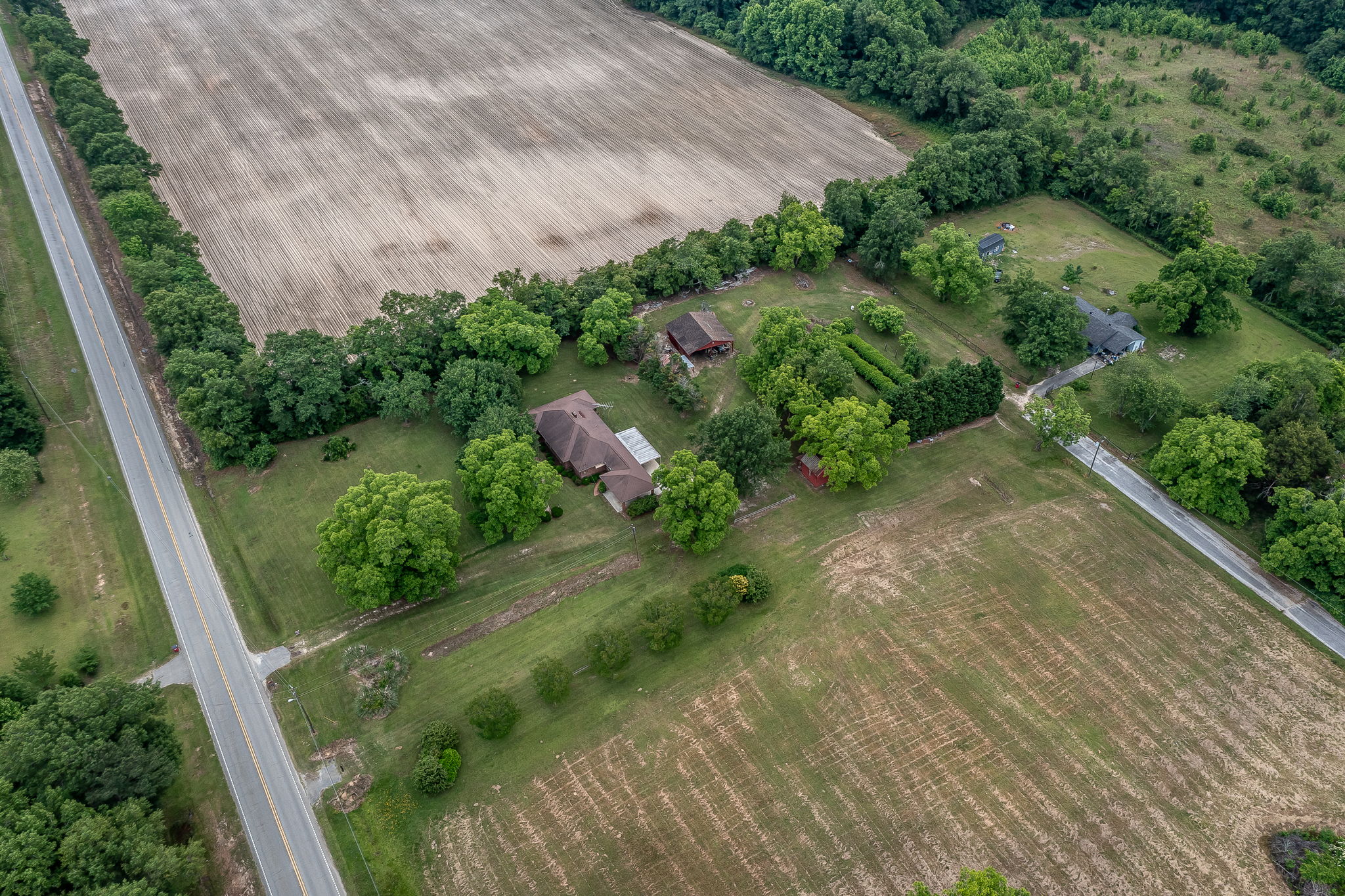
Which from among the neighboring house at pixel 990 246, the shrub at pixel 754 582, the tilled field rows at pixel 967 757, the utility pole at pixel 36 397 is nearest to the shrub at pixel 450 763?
the tilled field rows at pixel 967 757

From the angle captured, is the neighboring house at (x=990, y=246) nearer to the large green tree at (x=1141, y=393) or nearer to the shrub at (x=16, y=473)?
the large green tree at (x=1141, y=393)

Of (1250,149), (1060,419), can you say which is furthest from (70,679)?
(1250,149)

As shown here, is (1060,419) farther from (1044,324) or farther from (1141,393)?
(1044,324)

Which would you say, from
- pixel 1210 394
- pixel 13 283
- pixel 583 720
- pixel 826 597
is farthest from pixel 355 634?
pixel 1210 394

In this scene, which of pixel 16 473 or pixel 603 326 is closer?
pixel 16 473

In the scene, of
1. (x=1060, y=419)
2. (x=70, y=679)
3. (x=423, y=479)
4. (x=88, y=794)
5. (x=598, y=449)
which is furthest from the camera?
(x=1060, y=419)

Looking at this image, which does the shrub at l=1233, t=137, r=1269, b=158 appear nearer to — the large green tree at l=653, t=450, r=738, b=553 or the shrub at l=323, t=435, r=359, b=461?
the large green tree at l=653, t=450, r=738, b=553
